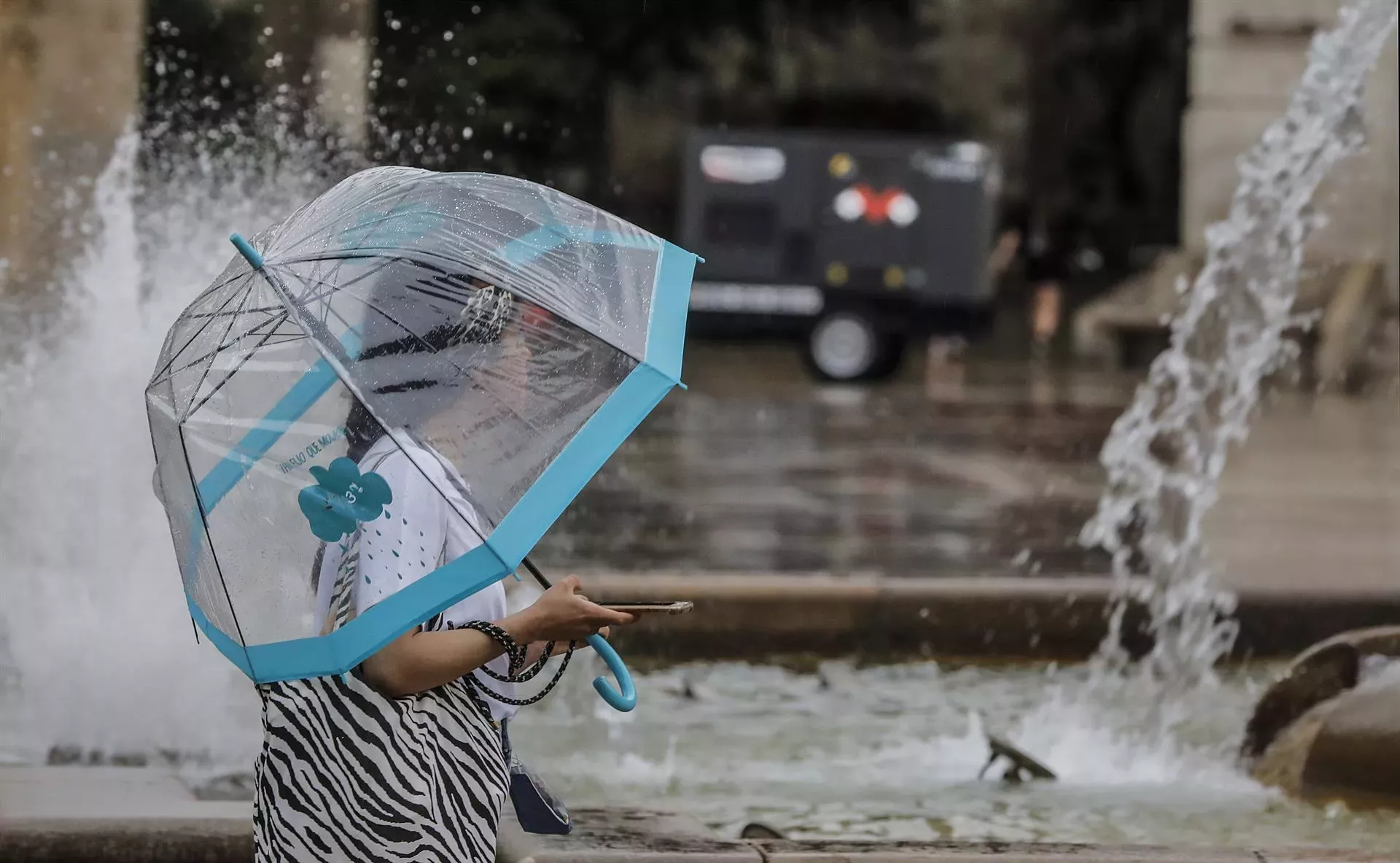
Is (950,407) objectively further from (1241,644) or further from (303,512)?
(303,512)

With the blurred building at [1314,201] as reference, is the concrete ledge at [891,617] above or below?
below

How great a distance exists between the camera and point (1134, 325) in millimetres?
19422

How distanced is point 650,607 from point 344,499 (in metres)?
0.48

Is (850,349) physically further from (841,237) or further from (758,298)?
(841,237)

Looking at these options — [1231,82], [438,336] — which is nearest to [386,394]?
[438,336]

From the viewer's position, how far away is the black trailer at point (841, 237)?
19.3 metres

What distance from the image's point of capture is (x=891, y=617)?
7.30 m

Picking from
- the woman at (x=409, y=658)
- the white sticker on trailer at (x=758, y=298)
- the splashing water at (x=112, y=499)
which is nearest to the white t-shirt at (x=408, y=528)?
the woman at (x=409, y=658)

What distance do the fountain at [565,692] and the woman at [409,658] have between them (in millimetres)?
2501

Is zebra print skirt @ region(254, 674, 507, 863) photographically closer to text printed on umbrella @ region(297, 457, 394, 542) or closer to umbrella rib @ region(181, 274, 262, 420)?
text printed on umbrella @ region(297, 457, 394, 542)

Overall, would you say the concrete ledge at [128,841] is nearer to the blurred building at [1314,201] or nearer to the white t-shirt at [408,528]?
the white t-shirt at [408,528]

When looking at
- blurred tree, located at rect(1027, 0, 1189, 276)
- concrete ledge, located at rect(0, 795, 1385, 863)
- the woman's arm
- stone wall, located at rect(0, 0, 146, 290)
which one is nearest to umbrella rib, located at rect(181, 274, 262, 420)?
the woman's arm

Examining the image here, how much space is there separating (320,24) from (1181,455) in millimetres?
5855

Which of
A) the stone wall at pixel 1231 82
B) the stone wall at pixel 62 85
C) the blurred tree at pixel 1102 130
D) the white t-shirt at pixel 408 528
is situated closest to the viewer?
the white t-shirt at pixel 408 528
